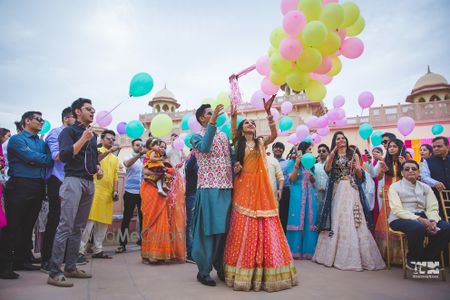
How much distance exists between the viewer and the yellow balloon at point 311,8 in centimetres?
321

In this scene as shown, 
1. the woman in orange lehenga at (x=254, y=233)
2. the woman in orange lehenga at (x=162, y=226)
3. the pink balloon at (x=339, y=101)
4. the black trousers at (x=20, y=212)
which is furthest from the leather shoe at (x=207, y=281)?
the pink balloon at (x=339, y=101)

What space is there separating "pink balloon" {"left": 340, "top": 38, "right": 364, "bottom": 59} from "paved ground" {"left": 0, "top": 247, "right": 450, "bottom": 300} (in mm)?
2475

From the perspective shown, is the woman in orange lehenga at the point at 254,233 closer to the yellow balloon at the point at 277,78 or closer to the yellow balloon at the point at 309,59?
the yellow balloon at the point at 277,78

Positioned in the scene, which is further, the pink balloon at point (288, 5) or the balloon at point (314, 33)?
the pink balloon at point (288, 5)

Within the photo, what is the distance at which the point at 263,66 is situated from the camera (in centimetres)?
374

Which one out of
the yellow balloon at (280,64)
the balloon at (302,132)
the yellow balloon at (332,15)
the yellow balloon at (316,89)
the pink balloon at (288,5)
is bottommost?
the balloon at (302,132)

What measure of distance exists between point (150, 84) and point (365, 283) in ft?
10.1

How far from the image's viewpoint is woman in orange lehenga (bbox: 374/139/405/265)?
13.0 ft

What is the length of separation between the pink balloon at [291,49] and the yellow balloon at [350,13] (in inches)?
23.9

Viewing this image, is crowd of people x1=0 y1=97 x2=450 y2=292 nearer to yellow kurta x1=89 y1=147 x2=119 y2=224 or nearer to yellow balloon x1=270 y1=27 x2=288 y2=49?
yellow kurta x1=89 y1=147 x2=119 y2=224

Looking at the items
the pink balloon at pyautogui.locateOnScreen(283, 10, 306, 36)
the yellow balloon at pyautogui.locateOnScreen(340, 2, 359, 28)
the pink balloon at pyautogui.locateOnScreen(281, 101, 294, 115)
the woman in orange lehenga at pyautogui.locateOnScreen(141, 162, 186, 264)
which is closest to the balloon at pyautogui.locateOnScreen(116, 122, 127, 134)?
the woman in orange lehenga at pyautogui.locateOnScreen(141, 162, 186, 264)

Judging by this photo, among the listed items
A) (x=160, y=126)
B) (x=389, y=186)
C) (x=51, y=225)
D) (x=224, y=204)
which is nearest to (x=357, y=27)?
(x=389, y=186)

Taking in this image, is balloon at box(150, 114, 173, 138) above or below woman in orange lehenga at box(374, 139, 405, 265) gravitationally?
above

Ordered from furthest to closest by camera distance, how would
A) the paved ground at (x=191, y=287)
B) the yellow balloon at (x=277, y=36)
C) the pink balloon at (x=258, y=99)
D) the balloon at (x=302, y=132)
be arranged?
1. the balloon at (x=302, y=132)
2. the pink balloon at (x=258, y=99)
3. the yellow balloon at (x=277, y=36)
4. the paved ground at (x=191, y=287)
